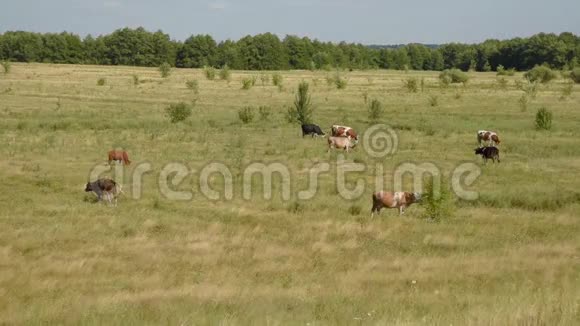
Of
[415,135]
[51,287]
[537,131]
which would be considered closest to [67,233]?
[51,287]

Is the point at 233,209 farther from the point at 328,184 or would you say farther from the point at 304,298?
the point at 304,298

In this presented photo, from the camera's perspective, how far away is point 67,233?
41.4 ft

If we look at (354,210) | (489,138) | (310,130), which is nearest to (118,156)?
(354,210)

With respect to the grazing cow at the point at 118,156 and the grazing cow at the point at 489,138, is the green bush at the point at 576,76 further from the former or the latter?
the grazing cow at the point at 118,156

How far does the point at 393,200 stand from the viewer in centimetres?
1531

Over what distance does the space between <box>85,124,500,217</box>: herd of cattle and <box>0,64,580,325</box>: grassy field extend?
0.27 m

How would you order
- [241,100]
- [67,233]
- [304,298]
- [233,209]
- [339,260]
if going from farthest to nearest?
1. [241,100]
2. [233,209]
3. [67,233]
4. [339,260]
5. [304,298]

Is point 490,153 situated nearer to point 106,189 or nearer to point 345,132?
point 345,132

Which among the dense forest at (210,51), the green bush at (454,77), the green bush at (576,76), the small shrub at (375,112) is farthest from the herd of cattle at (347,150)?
the dense forest at (210,51)

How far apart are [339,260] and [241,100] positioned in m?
37.1

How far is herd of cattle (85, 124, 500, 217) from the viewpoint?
602 inches

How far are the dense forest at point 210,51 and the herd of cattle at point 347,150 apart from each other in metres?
78.0

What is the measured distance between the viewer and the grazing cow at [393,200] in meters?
15.2

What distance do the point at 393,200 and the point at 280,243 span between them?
369 centimetres
